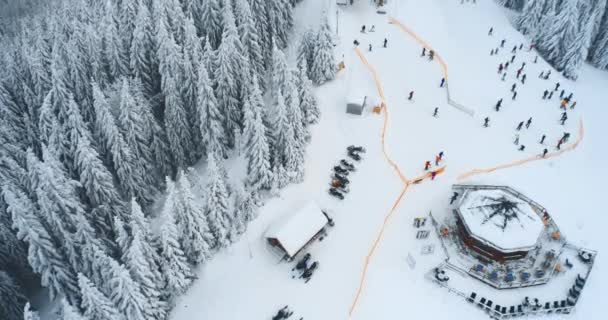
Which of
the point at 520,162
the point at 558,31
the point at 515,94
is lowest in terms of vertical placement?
the point at 520,162

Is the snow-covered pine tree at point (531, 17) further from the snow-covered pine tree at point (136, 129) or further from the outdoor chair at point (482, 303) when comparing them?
the snow-covered pine tree at point (136, 129)

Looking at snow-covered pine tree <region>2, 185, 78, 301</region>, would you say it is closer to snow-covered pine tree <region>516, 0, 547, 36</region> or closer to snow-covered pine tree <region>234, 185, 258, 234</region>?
snow-covered pine tree <region>234, 185, 258, 234</region>

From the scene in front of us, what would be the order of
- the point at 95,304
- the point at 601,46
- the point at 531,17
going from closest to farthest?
1. the point at 95,304
2. the point at 601,46
3. the point at 531,17

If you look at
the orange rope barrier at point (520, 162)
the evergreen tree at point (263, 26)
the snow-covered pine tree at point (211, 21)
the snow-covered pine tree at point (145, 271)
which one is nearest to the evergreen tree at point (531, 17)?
the orange rope barrier at point (520, 162)

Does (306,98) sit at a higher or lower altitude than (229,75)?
lower

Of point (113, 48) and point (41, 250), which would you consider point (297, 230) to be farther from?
point (113, 48)

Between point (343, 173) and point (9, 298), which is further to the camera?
point (343, 173)


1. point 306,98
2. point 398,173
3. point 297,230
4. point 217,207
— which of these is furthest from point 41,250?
point 398,173

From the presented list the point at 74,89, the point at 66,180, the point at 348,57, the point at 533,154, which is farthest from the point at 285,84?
the point at 533,154
